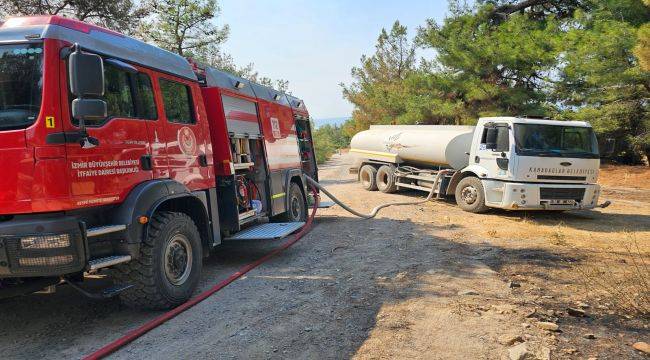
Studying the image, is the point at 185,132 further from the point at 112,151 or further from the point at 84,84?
the point at 84,84

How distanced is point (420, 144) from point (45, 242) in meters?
11.7

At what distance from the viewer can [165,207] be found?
514 centimetres

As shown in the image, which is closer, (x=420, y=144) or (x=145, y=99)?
(x=145, y=99)

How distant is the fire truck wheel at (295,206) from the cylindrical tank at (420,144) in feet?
16.6

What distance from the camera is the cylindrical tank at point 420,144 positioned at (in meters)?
12.7

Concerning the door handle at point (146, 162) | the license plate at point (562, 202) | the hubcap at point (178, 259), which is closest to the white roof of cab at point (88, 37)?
the door handle at point (146, 162)

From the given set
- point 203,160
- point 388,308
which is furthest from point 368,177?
point 388,308

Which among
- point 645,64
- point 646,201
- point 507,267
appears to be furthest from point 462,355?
point 646,201

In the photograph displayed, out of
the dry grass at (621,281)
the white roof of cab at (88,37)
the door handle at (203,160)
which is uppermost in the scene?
the white roof of cab at (88,37)

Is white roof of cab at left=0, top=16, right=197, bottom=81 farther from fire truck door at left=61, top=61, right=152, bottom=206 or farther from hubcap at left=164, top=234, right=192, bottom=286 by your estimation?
hubcap at left=164, top=234, right=192, bottom=286

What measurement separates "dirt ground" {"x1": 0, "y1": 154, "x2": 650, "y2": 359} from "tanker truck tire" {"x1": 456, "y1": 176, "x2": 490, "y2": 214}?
10.2 feet

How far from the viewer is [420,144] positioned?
552 inches

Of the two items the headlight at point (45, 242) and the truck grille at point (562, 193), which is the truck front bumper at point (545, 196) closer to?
the truck grille at point (562, 193)

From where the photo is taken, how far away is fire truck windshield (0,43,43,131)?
12.2ft
